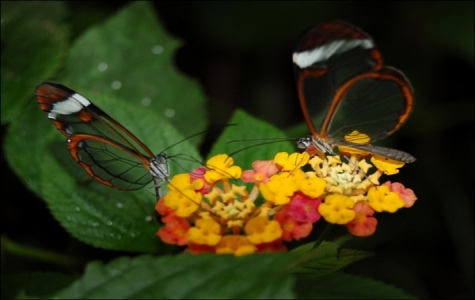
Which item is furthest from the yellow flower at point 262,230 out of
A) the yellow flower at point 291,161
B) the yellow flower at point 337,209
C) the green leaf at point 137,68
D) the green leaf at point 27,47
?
the green leaf at point 27,47

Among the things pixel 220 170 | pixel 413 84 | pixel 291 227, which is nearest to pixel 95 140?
pixel 220 170

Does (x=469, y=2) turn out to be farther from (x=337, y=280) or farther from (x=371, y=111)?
(x=337, y=280)

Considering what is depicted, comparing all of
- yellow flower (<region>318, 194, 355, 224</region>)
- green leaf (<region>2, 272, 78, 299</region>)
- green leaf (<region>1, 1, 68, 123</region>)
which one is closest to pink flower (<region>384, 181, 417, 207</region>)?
yellow flower (<region>318, 194, 355, 224</region>)

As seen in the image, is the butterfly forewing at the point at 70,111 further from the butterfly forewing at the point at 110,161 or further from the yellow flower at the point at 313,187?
the yellow flower at the point at 313,187

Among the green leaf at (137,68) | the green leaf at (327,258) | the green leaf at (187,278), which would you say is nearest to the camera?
the green leaf at (187,278)

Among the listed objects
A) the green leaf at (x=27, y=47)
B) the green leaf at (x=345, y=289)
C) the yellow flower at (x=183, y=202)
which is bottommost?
the green leaf at (x=345, y=289)

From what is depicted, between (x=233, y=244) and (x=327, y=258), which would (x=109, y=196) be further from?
(x=327, y=258)
